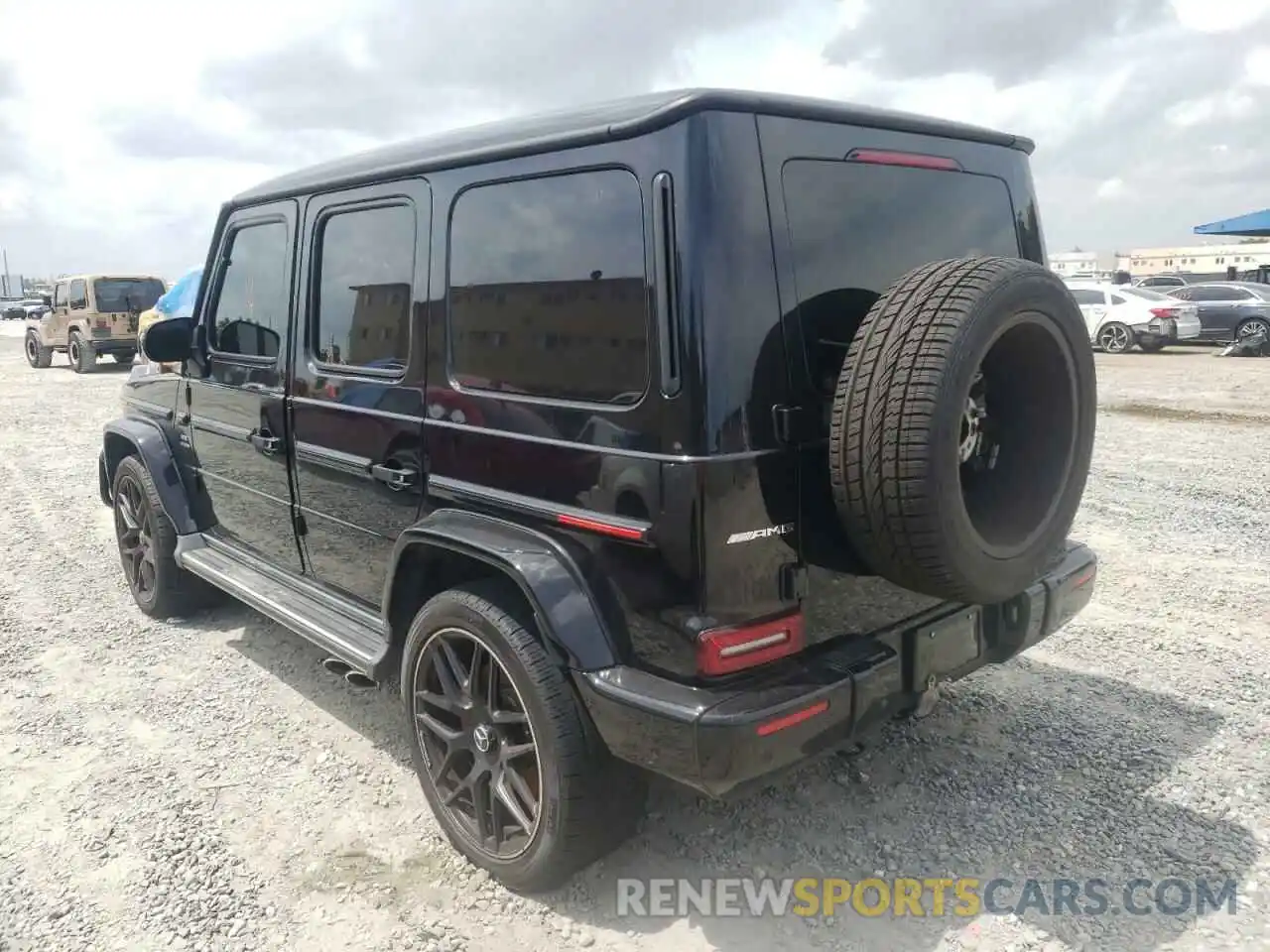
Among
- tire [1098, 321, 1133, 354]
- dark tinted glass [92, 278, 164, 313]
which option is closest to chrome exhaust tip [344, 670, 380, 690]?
dark tinted glass [92, 278, 164, 313]

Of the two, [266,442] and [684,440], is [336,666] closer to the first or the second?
[266,442]

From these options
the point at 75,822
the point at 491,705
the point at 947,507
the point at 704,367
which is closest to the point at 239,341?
the point at 75,822

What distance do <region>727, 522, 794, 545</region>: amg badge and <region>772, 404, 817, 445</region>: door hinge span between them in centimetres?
21

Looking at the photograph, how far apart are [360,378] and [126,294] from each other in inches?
739

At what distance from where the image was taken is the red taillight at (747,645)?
218 cm

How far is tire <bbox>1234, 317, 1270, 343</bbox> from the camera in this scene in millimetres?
17844

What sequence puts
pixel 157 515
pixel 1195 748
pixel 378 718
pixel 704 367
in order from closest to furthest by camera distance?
pixel 704 367 < pixel 1195 748 < pixel 378 718 < pixel 157 515

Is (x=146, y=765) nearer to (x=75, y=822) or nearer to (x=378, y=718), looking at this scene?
(x=75, y=822)

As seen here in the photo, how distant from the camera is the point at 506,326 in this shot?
2594 mm

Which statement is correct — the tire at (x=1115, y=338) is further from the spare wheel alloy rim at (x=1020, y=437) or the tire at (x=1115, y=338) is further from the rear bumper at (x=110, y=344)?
the rear bumper at (x=110, y=344)

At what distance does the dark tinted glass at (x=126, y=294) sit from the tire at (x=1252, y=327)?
2200 cm

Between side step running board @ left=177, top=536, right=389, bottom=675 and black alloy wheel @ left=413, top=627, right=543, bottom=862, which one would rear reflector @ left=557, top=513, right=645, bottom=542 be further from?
side step running board @ left=177, top=536, right=389, bottom=675

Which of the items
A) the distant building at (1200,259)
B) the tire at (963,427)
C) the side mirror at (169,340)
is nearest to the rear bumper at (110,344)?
the side mirror at (169,340)

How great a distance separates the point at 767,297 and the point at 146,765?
9.32ft
